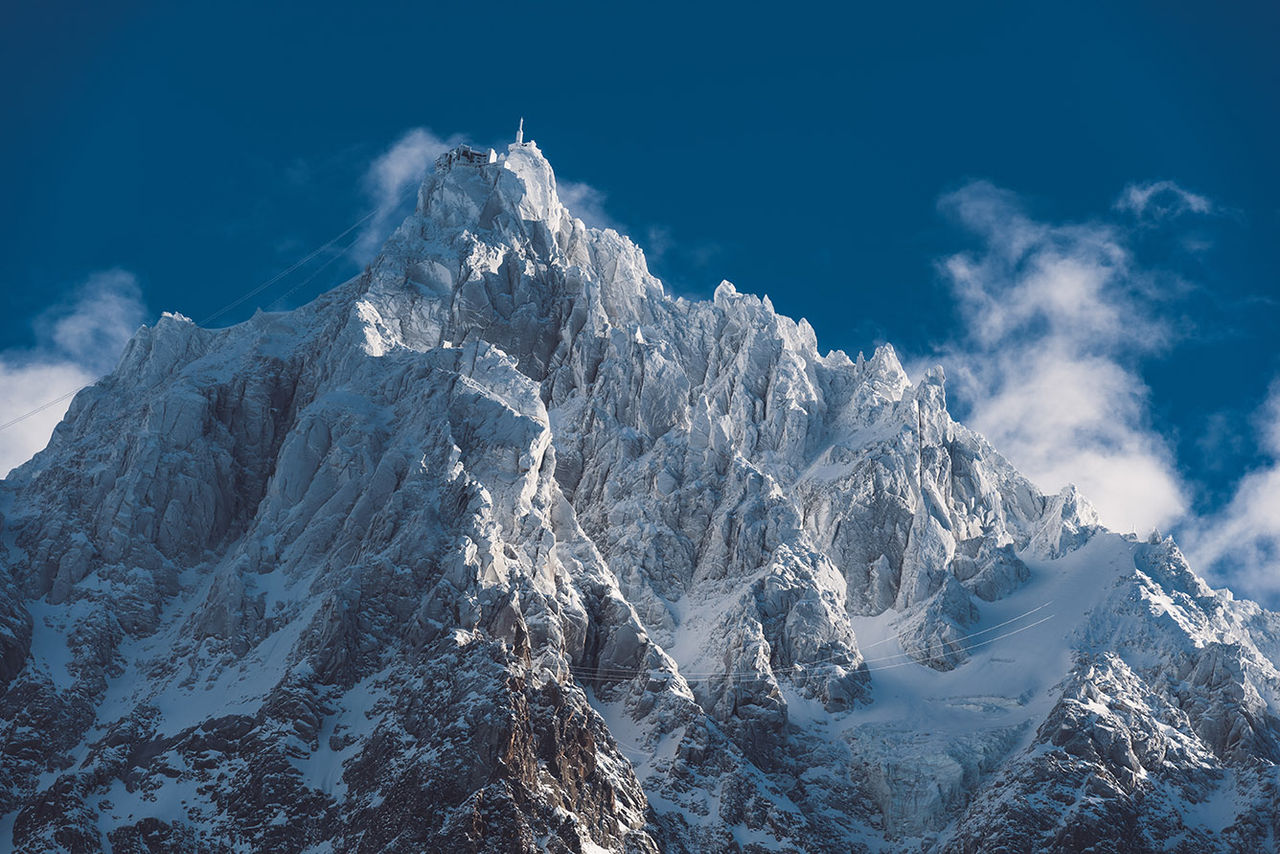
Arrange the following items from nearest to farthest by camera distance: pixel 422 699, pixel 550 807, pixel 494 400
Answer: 1. pixel 550 807
2. pixel 422 699
3. pixel 494 400

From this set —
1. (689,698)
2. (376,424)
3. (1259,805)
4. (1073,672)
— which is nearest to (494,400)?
(376,424)

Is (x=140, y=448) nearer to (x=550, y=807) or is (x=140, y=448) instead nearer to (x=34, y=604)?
(x=34, y=604)

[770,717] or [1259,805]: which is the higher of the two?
[770,717]

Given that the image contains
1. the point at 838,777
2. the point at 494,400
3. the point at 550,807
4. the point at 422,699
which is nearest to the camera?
the point at 550,807

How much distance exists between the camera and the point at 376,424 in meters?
198

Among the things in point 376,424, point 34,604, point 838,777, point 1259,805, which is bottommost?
point 1259,805

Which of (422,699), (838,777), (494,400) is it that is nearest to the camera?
(422,699)

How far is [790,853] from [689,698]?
23.7 meters

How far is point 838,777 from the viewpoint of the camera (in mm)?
181875

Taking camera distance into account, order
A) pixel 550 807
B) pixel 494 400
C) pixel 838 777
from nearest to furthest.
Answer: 1. pixel 550 807
2. pixel 838 777
3. pixel 494 400

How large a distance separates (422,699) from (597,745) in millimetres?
20247

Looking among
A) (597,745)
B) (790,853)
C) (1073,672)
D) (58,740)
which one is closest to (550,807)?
(597,745)

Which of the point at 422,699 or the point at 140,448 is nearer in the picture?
the point at 422,699

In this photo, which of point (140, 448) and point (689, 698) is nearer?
point (689, 698)
